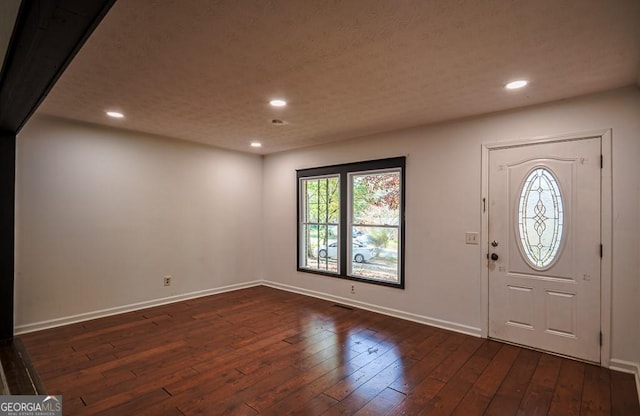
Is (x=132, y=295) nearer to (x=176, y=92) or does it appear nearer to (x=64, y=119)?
(x=64, y=119)

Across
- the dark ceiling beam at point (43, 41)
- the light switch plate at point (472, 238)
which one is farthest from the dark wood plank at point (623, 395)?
the dark ceiling beam at point (43, 41)

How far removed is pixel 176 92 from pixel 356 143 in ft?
8.56

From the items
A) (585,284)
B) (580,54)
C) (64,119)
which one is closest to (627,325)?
(585,284)

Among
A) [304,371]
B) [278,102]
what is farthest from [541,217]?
[278,102]

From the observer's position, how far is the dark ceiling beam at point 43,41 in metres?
1.40

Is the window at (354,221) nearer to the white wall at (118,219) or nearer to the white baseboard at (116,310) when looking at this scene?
the white wall at (118,219)

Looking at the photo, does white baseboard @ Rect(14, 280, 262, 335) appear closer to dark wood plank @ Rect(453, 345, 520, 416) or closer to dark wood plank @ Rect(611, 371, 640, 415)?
dark wood plank @ Rect(453, 345, 520, 416)

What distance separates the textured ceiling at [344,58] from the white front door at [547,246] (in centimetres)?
65

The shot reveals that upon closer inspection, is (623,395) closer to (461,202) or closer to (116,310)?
(461,202)

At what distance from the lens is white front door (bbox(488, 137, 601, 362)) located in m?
3.04

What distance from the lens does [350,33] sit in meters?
2.00

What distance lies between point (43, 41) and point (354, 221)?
398 cm

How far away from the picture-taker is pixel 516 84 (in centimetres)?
279

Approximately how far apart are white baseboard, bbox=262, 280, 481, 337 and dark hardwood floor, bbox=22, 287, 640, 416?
11 cm
